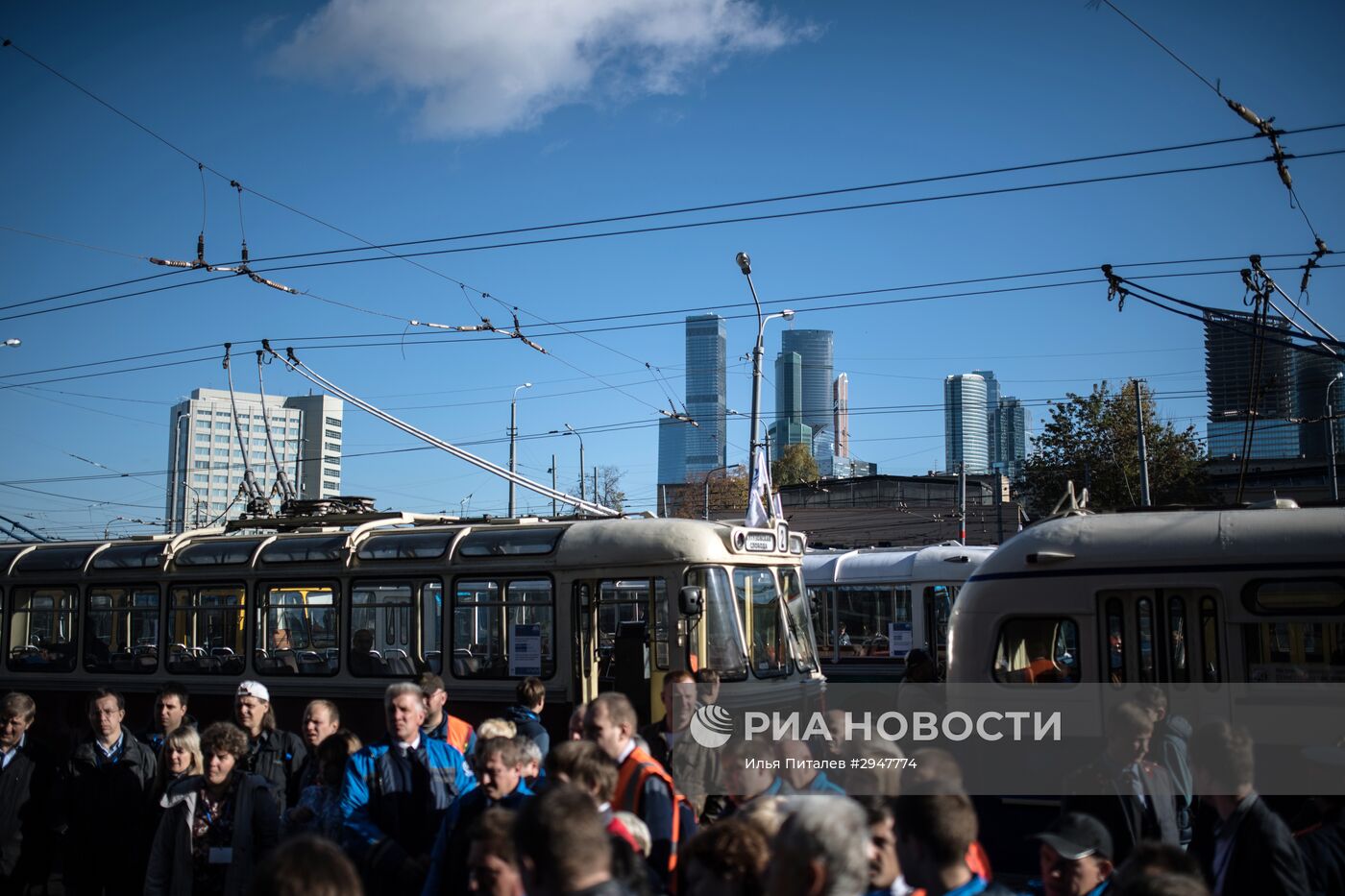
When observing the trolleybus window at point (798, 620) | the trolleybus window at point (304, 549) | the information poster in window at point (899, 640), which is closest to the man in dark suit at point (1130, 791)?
the trolleybus window at point (798, 620)

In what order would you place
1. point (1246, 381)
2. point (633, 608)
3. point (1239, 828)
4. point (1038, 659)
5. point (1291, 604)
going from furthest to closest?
point (1246, 381) < point (633, 608) < point (1038, 659) < point (1291, 604) < point (1239, 828)

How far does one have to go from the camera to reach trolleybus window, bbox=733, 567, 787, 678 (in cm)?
1220

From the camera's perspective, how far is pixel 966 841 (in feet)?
12.4

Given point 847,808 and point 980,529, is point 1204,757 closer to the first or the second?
point 847,808

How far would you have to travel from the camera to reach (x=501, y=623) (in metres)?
12.5

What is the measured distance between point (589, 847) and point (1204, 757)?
3165 mm

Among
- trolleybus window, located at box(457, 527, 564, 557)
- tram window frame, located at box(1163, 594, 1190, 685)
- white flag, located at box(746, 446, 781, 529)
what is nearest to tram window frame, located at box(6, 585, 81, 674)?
trolleybus window, located at box(457, 527, 564, 557)

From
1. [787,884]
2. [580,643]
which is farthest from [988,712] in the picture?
[787,884]

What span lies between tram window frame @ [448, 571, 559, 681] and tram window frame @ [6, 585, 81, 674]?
251 inches

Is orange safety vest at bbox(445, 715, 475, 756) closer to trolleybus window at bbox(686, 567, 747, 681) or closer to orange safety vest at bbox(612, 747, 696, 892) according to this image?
orange safety vest at bbox(612, 747, 696, 892)

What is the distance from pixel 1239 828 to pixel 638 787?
264cm

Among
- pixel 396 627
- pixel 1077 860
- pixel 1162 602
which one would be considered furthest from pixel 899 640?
pixel 1077 860

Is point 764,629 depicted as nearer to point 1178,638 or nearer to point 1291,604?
point 1178,638

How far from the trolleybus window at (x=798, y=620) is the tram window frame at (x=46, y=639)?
9778 mm
